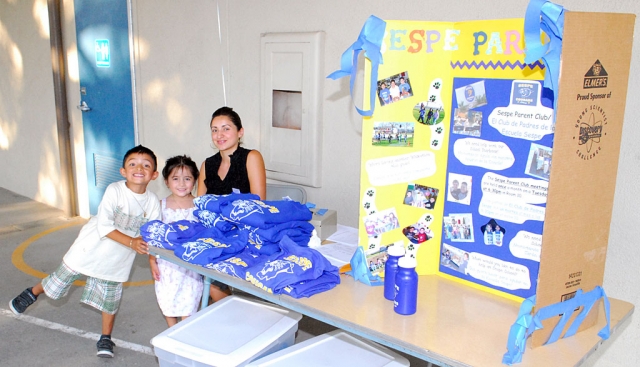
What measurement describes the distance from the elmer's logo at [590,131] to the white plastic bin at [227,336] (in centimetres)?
139

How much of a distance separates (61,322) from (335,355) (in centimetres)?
234

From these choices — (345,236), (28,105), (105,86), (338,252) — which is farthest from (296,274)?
(28,105)

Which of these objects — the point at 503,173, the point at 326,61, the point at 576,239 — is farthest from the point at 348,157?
the point at 576,239

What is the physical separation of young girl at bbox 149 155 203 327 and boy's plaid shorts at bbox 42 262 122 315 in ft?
1.22

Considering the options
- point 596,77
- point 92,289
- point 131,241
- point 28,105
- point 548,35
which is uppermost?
point 548,35

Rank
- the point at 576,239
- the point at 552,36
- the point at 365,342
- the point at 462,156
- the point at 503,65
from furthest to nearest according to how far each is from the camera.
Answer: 1. the point at 365,342
2. the point at 462,156
3. the point at 503,65
4. the point at 576,239
5. the point at 552,36

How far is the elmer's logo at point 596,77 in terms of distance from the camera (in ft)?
5.79

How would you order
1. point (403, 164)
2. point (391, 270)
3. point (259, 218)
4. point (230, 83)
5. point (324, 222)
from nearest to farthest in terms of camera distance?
point (391, 270), point (403, 164), point (259, 218), point (324, 222), point (230, 83)

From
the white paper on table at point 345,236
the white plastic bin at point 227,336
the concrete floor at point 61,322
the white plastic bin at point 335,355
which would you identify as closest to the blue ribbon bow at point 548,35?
the white plastic bin at point 335,355

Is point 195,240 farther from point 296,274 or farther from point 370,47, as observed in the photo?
point 370,47

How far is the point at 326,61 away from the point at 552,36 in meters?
2.10

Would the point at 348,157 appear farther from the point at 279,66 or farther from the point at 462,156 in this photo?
the point at 462,156

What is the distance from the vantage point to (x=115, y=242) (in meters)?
3.28

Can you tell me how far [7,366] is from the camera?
3.22 metres
